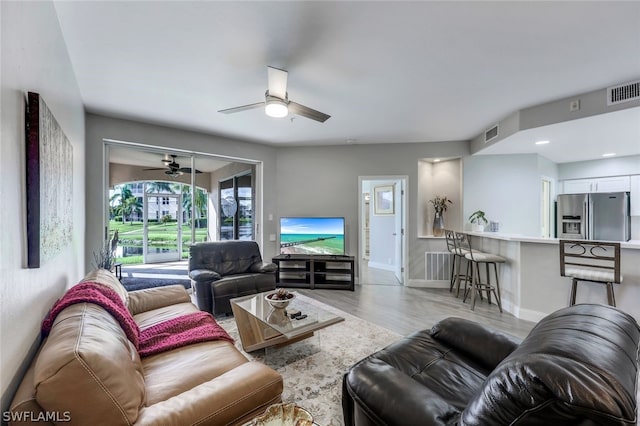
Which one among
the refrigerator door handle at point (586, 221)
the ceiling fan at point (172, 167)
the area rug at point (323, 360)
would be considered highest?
the ceiling fan at point (172, 167)

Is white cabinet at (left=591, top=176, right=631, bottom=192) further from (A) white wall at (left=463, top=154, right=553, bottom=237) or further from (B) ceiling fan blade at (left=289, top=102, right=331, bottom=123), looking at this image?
(B) ceiling fan blade at (left=289, top=102, right=331, bottom=123)

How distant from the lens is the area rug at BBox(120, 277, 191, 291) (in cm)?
414

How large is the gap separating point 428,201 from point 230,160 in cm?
382

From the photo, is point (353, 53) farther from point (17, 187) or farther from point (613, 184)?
point (613, 184)

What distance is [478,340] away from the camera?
1.56m

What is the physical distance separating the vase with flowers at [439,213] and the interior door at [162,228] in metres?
4.57

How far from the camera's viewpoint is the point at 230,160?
15.2 feet

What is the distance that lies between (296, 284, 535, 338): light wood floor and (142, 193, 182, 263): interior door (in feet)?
7.77

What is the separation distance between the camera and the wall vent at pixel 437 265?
4562mm

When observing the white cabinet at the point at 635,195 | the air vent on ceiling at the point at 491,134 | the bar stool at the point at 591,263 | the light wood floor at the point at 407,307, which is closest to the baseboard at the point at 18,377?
the light wood floor at the point at 407,307

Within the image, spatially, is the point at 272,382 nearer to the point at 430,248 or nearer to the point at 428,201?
the point at 430,248

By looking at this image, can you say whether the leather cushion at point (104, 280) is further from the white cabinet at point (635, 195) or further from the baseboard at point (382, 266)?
the white cabinet at point (635, 195)

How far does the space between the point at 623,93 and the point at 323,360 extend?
3.89 m

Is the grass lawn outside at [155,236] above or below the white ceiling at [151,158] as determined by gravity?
below
